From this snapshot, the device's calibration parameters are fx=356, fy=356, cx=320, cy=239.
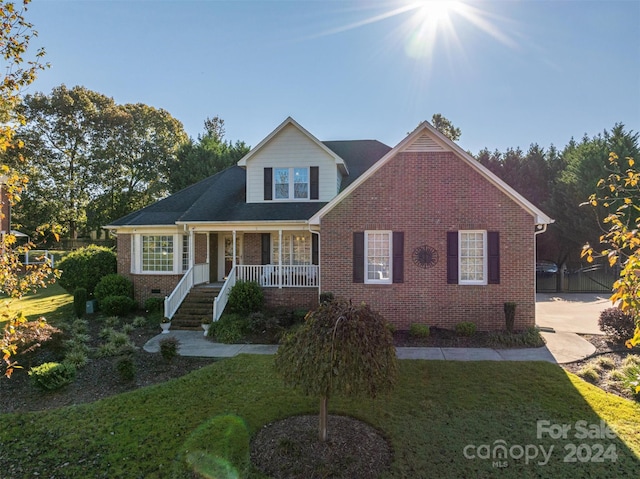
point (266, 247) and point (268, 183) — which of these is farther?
point (266, 247)

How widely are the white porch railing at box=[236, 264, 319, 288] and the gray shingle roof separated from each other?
6.14ft

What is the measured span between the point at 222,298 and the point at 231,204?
4.54 metres

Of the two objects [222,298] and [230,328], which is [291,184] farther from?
[230,328]

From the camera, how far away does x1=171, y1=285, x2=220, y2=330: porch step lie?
12094 millimetres

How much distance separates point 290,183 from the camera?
1480 cm

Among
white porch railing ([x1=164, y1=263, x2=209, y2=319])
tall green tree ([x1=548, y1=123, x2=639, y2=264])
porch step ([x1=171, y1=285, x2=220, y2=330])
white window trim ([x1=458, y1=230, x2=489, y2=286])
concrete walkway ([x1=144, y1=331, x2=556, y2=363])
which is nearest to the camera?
concrete walkway ([x1=144, y1=331, x2=556, y2=363])

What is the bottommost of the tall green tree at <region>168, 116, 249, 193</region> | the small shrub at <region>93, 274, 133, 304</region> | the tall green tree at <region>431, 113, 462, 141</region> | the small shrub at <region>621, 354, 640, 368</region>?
the small shrub at <region>621, 354, 640, 368</region>

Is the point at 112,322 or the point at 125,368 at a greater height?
the point at 125,368

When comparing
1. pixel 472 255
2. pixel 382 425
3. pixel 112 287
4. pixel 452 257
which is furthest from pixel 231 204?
pixel 382 425

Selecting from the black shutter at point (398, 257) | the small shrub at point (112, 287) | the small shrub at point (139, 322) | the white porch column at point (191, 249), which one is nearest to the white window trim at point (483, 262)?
the black shutter at point (398, 257)

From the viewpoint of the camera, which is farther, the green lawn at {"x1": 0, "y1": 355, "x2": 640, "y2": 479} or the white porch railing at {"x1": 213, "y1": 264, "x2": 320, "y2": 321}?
the white porch railing at {"x1": 213, "y1": 264, "x2": 320, "y2": 321}

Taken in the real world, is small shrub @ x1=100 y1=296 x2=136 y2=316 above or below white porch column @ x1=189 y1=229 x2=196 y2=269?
below

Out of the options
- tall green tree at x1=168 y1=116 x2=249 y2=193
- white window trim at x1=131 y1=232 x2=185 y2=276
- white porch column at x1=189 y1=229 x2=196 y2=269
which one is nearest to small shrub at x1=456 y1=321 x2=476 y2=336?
white porch column at x1=189 y1=229 x2=196 y2=269

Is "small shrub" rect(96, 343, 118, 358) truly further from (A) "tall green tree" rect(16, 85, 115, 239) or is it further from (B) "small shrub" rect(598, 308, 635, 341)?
(A) "tall green tree" rect(16, 85, 115, 239)
